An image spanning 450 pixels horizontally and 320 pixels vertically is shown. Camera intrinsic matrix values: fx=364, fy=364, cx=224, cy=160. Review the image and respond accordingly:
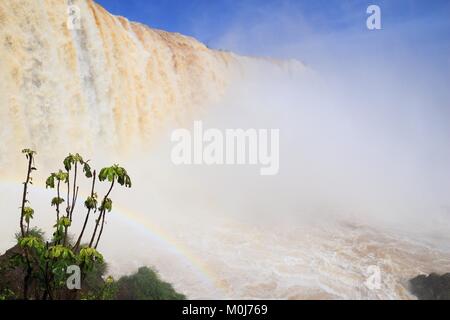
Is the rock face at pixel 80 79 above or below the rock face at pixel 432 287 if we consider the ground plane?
above

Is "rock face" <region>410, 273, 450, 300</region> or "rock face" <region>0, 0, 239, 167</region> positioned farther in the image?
"rock face" <region>0, 0, 239, 167</region>

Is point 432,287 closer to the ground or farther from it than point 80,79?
closer to the ground

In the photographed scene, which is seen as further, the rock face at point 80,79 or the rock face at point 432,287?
the rock face at point 80,79

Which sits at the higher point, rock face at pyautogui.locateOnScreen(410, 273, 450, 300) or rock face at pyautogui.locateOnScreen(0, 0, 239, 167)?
rock face at pyautogui.locateOnScreen(0, 0, 239, 167)

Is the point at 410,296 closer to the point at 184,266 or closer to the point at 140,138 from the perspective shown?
the point at 184,266
